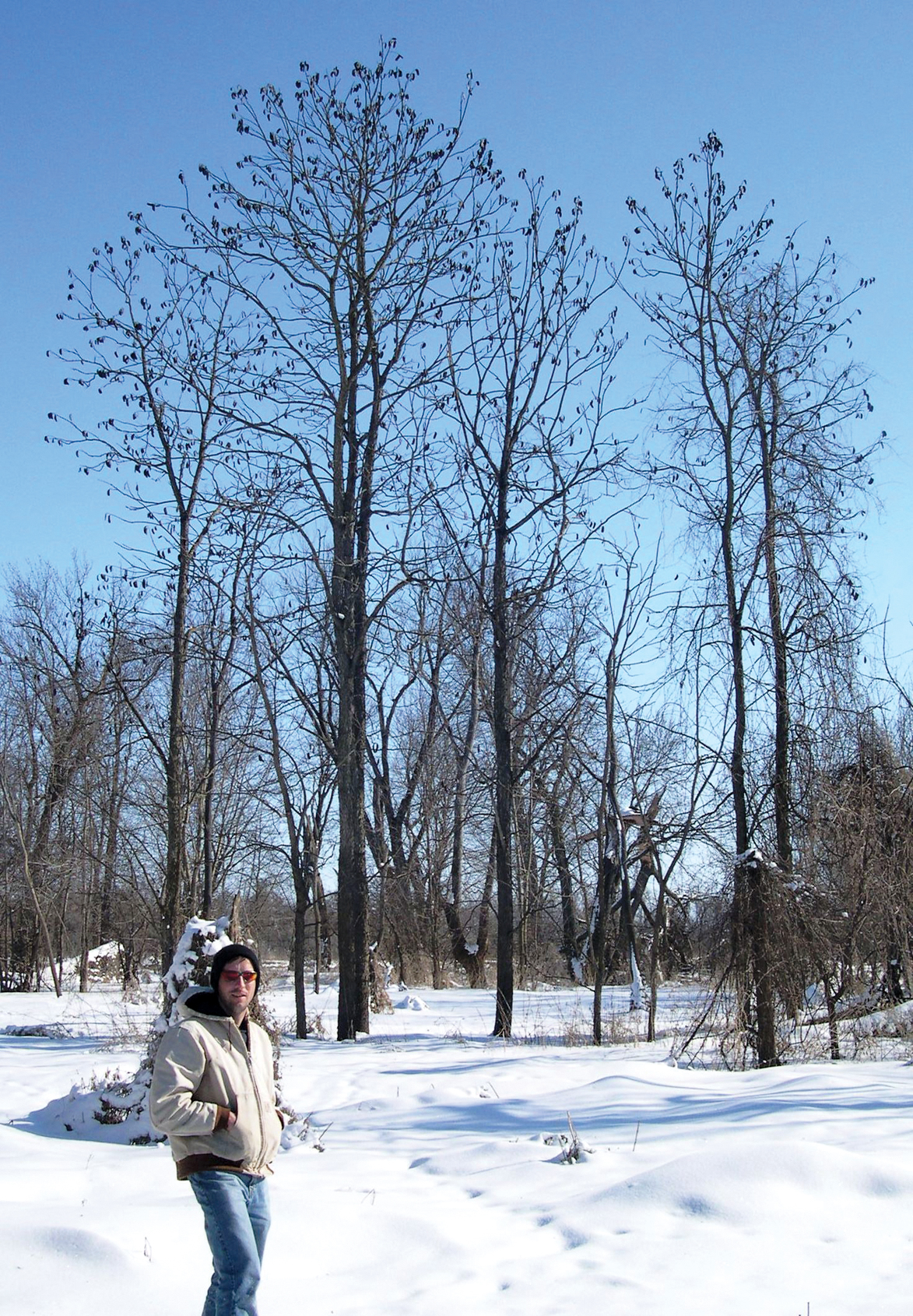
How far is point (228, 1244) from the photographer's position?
3389 millimetres

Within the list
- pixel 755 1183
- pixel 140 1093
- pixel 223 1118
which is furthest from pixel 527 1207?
pixel 140 1093

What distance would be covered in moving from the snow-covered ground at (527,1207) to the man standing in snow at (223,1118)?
0.89 meters

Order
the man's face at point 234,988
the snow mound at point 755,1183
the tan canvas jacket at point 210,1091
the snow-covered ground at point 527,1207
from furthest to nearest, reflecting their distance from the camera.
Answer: the snow mound at point 755,1183 < the snow-covered ground at point 527,1207 < the man's face at point 234,988 < the tan canvas jacket at point 210,1091

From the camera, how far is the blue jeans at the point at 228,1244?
3387 mm

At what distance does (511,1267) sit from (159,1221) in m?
1.58

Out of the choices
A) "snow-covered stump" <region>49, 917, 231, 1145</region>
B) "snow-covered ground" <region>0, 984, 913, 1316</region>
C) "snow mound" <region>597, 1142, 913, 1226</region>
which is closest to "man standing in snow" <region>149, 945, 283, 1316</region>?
"snow-covered ground" <region>0, 984, 913, 1316</region>

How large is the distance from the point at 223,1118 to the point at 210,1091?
0.10m

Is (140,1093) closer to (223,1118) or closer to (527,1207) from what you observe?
(527,1207)

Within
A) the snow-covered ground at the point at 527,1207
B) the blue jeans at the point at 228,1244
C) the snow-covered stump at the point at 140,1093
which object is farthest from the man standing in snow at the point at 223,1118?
the snow-covered stump at the point at 140,1093

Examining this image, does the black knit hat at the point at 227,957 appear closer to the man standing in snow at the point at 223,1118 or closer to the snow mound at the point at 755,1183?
the man standing in snow at the point at 223,1118

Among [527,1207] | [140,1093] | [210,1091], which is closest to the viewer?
[210,1091]

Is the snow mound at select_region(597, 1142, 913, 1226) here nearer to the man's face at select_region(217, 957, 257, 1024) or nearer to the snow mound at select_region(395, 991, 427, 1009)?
the man's face at select_region(217, 957, 257, 1024)

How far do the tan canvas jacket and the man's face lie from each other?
33 mm

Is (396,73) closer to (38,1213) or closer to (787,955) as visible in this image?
(787,955)
